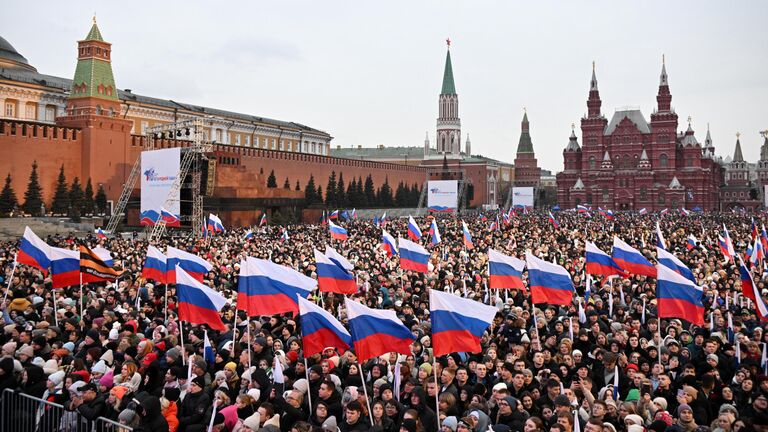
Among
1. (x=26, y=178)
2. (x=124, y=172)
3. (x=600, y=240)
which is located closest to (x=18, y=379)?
(x=600, y=240)

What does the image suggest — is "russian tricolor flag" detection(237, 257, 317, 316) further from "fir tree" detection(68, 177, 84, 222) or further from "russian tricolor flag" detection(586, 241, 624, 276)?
"fir tree" detection(68, 177, 84, 222)

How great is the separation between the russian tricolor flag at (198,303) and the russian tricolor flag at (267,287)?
1.30ft

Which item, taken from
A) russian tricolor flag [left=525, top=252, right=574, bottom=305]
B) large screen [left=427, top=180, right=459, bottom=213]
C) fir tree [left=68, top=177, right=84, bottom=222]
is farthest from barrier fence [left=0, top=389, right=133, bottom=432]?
large screen [left=427, top=180, right=459, bottom=213]

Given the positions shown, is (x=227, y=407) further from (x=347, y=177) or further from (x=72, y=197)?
(x=347, y=177)

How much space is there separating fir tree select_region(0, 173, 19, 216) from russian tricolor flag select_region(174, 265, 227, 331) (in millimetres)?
30456

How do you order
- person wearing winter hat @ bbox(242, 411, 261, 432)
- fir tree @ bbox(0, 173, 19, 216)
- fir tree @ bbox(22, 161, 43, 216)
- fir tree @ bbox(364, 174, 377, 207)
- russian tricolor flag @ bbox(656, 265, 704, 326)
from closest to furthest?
person wearing winter hat @ bbox(242, 411, 261, 432)
russian tricolor flag @ bbox(656, 265, 704, 326)
fir tree @ bbox(0, 173, 19, 216)
fir tree @ bbox(22, 161, 43, 216)
fir tree @ bbox(364, 174, 377, 207)

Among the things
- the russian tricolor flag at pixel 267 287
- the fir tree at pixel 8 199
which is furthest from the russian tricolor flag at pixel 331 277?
the fir tree at pixel 8 199

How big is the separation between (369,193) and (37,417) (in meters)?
62.2

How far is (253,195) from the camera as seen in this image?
150 ft

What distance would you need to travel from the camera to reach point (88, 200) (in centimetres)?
3969

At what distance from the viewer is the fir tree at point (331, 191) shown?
6304cm

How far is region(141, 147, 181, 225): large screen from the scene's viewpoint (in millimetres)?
33281

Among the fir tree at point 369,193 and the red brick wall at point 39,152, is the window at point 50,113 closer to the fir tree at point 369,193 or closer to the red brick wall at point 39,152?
the red brick wall at point 39,152

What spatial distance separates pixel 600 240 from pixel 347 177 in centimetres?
4300
